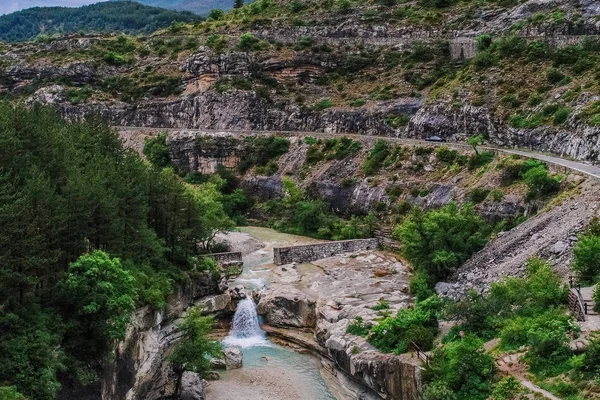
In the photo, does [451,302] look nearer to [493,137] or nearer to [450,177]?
[450,177]

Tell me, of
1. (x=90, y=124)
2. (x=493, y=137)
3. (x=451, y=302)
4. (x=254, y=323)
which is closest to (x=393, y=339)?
(x=451, y=302)

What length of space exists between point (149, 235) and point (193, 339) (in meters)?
6.50

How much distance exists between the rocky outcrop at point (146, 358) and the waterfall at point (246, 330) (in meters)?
4.84

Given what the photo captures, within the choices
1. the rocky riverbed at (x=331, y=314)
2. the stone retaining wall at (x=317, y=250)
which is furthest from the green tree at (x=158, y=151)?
the stone retaining wall at (x=317, y=250)

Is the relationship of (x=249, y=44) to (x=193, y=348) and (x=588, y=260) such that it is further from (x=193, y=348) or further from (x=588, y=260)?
(x=588, y=260)

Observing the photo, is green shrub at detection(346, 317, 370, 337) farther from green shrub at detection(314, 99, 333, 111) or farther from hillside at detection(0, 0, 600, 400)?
green shrub at detection(314, 99, 333, 111)

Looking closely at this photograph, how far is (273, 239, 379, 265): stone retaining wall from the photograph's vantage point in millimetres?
55875

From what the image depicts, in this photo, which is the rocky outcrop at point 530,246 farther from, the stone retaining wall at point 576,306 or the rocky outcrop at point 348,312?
the stone retaining wall at point 576,306

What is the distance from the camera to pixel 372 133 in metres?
78.2

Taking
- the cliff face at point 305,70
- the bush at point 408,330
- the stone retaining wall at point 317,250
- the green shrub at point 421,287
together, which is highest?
the cliff face at point 305,70

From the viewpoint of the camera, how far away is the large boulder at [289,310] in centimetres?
4356

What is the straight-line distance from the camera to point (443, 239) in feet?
146

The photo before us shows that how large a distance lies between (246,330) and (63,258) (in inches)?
655

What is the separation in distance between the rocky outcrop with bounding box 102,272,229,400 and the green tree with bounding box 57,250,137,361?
4.02ft
